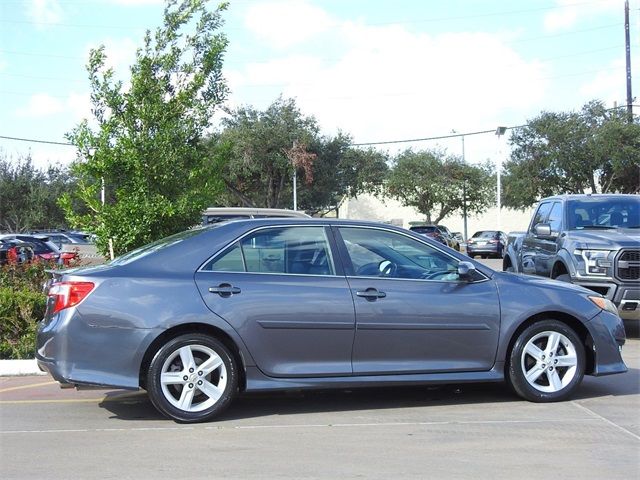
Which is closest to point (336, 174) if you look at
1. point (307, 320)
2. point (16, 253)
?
point (16, 253)

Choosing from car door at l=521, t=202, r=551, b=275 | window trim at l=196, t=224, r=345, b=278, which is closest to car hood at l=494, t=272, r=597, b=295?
window trim at l=196, t=224, r=345, b=278

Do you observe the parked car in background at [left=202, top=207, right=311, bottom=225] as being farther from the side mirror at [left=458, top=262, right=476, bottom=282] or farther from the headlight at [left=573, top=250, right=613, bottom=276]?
the side mirror at [left=458, top=262, right=476, bottom=282]

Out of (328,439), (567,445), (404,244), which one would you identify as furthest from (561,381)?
(328,439)

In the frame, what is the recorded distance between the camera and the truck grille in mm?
9938

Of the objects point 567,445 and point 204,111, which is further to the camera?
point 204,111

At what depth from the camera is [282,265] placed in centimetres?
649

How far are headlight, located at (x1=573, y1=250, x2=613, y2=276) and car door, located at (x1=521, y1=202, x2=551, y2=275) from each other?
1.47 meters

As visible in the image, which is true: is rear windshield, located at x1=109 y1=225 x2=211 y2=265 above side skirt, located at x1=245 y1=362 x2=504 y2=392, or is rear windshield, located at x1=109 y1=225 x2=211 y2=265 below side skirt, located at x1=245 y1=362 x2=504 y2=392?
above

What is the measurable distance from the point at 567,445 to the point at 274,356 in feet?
7.53

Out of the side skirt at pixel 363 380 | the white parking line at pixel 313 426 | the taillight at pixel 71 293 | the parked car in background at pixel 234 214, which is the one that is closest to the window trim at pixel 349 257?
the side skirt at pixel 363 380

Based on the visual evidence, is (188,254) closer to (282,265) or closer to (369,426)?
(282,265)

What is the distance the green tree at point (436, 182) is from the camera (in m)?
50.8

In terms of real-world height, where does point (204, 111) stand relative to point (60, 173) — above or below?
below

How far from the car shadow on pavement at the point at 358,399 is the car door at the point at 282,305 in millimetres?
621
